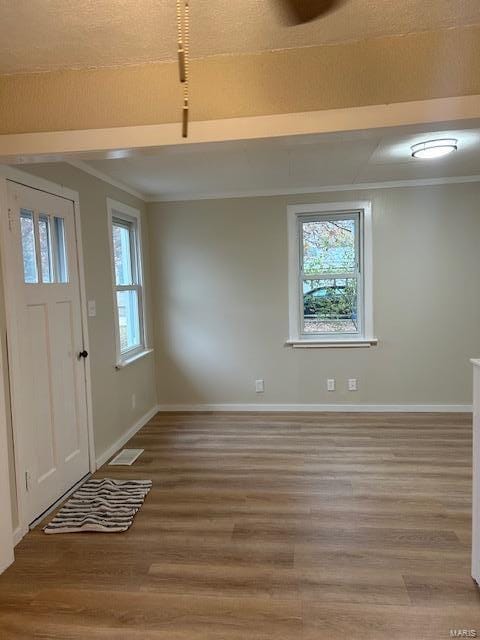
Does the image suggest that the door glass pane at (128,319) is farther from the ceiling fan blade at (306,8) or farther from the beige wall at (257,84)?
the ceiling fan blade at (306,8)

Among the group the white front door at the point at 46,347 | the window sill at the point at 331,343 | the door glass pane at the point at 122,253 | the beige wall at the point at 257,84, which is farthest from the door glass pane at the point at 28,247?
the window sill at the point at 331,343

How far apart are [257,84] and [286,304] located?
3.03 m

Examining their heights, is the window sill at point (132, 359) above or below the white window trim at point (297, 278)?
below

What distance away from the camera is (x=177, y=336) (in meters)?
4.99

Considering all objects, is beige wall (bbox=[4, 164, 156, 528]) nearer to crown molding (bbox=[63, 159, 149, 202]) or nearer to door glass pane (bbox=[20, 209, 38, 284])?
crown molding (bbox=[63, 159, 149, 202])

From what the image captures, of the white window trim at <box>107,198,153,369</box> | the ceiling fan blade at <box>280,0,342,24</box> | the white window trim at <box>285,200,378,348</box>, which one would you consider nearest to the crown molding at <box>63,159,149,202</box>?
the white window trim at <box>107,198,153,369</box>

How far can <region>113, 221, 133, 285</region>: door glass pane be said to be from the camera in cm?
425

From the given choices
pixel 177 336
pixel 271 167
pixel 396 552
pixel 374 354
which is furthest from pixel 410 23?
pixel 177 336

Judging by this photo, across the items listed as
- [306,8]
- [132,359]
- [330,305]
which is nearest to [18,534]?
[132,359]

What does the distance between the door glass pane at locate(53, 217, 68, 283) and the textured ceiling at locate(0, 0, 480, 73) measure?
1.23 meters

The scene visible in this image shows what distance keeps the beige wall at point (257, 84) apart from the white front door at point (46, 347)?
2.29ft

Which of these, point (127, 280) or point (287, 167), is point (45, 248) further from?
point (287, 167)

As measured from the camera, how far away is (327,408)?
4836 millimetres

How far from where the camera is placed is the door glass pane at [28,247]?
270 cm
